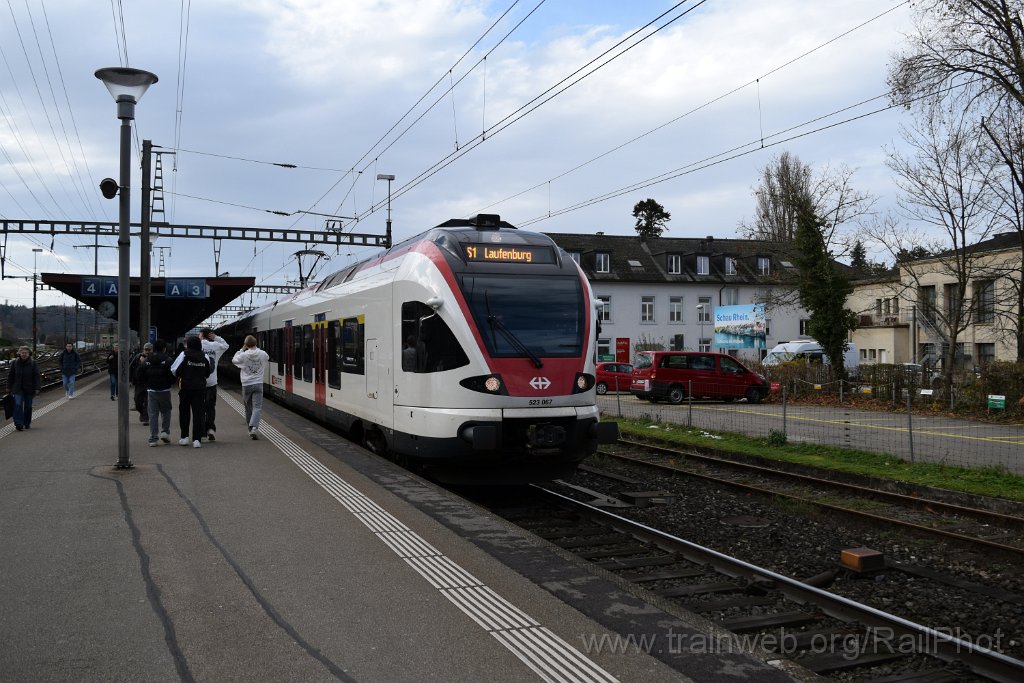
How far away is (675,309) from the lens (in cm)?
5684

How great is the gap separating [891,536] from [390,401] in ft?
19.2

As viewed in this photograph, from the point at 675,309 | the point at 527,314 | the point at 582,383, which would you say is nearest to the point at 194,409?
the point at 527,314

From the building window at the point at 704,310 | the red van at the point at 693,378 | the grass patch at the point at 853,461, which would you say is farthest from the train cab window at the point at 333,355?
the building window at the point at 704,310

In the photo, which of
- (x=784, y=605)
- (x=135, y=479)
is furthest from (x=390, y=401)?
(x=784, y=605)

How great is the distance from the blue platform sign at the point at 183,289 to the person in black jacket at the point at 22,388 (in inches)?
796

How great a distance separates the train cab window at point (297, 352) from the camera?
17.6 metres

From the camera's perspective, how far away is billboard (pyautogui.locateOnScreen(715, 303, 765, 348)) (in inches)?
1419

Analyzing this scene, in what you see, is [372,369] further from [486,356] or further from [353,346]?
[486,356]

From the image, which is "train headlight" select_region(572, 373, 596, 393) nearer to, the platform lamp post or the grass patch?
the grass patch

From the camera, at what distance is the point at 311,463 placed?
10586 mm

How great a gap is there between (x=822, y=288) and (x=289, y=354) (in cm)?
2229

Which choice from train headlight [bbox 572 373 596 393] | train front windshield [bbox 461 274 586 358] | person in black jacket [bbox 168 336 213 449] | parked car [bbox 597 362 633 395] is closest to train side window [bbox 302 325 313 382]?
person in black jacket [bbox 168 336 213 449]

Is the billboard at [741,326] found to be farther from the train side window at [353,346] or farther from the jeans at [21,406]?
the jeans at [21,406]

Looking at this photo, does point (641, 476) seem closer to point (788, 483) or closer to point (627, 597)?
point (788, 483)
